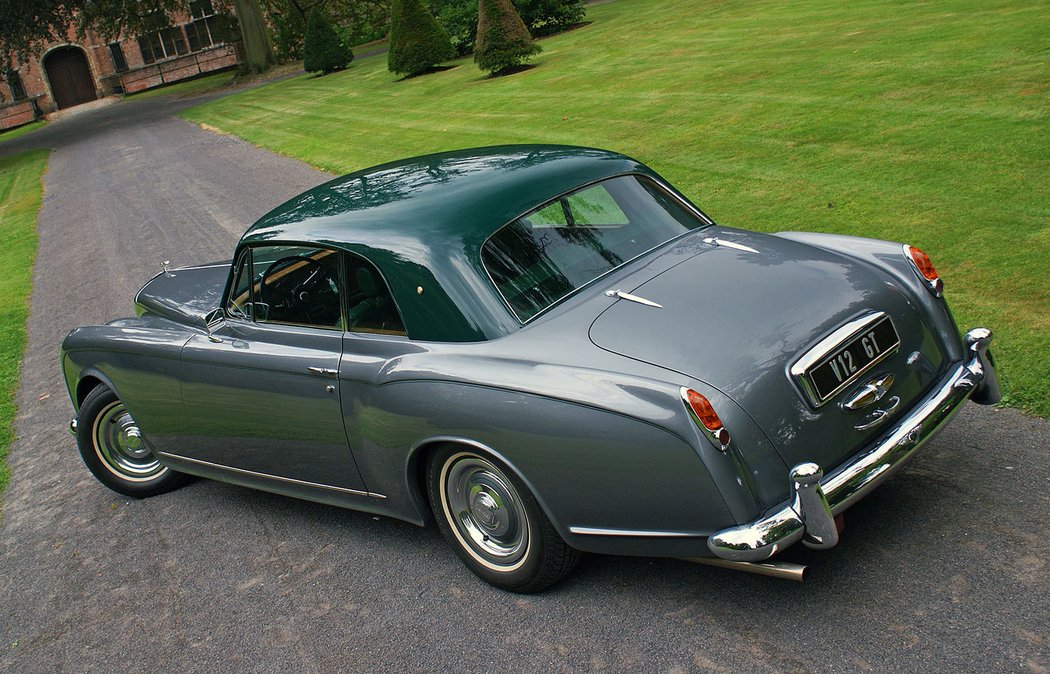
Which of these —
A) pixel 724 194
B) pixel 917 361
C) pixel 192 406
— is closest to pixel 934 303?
pixel 917 361

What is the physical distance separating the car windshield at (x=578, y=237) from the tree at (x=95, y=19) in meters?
37.8

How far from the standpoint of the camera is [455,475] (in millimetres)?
4102

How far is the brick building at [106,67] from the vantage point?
2343 inches

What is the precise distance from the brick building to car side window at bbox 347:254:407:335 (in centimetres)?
6005

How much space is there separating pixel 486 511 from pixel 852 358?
1.57 meters

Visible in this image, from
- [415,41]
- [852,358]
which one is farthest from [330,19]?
[852,358]

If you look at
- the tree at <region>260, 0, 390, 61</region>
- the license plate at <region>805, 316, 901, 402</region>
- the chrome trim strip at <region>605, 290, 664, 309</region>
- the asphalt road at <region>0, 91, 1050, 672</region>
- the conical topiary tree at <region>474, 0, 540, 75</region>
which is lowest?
the asphalt road at <region>0, 91, 1050, 672</region>

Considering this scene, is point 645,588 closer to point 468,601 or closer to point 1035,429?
point 468,601

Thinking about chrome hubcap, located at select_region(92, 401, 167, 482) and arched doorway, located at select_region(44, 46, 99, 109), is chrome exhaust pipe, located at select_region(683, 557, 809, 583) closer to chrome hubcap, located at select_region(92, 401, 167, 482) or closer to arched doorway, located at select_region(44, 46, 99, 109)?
chrome hubcap, located at select_region(92, 401, 167, 482)

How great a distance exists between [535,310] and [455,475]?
0.77 meters

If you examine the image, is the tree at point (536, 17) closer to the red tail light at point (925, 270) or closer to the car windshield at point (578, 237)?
the car windshield at point (578, 237)

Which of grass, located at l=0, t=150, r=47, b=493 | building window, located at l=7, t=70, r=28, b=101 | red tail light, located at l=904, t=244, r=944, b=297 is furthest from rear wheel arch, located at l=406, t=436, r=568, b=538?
building window, located at l=7, t=70, r=28, b=101

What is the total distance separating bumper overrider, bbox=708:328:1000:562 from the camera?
3283 mm

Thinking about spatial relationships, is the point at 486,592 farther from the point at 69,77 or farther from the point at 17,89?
the point at 69,77
